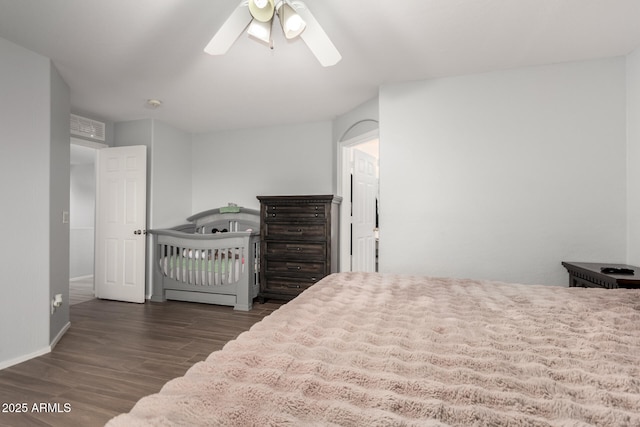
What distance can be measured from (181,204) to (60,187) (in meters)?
1.96

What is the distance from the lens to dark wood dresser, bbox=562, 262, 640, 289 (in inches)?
79.5

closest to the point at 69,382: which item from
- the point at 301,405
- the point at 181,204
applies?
the point at 301,405

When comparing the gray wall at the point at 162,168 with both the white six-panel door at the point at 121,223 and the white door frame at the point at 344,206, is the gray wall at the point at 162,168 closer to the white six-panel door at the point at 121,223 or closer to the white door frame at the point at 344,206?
→ the white six-panel door at the point at 121,223

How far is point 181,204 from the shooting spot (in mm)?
4812

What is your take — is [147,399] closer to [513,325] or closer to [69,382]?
[513,325]

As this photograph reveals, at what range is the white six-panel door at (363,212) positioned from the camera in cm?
429

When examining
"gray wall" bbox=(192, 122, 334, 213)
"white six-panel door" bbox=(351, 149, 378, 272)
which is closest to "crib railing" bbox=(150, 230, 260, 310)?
"gray wall" bbox=(192, 122, 334, 213)

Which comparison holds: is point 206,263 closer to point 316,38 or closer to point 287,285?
point 287,285

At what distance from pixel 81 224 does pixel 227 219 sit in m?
3.67

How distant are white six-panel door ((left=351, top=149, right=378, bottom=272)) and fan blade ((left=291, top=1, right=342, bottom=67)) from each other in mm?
2463

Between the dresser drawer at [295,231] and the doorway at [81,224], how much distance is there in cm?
279

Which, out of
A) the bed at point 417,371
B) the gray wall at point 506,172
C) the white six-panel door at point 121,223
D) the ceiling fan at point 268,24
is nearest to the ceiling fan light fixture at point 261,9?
the ceiling fan at point 268,24

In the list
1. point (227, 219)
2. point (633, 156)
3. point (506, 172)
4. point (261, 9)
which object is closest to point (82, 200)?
point (227, 219)

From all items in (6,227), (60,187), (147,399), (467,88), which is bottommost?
(147,399)
